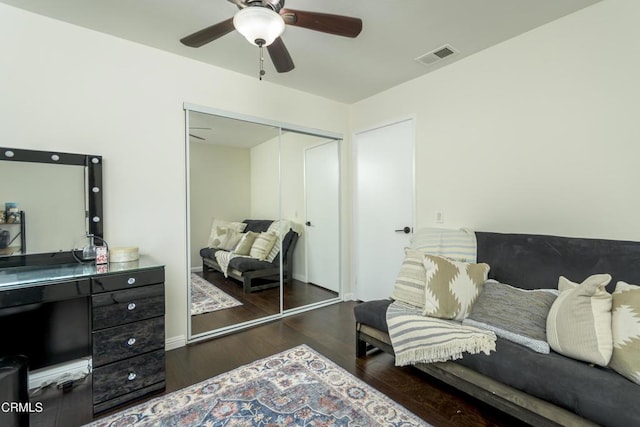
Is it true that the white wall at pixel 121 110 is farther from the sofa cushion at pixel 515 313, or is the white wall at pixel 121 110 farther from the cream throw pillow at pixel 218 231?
the sofa cushion at pixel 515 313

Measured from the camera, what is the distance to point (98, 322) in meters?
1.82

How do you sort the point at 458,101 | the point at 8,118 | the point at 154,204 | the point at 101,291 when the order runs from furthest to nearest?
the point at 458,101 → the point at 154,204 → the point at 8,118 → the point at 101,291

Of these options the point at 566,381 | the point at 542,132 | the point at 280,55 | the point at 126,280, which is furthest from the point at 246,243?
the point at 542,132

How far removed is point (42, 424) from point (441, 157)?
357 centimetres

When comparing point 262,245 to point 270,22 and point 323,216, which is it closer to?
point 323,216

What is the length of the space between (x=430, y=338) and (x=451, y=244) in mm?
936

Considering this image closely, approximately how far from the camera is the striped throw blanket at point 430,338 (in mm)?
1721

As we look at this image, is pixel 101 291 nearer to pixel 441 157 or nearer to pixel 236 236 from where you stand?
pixel 236 236

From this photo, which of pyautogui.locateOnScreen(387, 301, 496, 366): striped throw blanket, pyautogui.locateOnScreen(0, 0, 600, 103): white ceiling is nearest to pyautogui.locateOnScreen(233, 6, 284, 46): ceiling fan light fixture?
pyautogui.locateOnScreen(0, 0, 600, 103): white ceiling

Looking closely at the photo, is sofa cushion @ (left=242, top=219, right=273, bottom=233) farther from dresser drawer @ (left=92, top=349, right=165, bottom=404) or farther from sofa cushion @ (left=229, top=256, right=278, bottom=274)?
dresser drawer @ (left=92, top=349, right=165, bottom=404)

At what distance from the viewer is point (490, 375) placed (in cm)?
162

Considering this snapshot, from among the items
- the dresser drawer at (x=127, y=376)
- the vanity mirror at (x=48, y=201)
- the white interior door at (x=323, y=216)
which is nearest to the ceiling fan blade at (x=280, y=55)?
the vanity mirror at (x=48, y=201)

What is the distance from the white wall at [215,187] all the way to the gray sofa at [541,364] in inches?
64.7

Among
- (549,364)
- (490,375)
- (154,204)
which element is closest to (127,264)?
(154,204)
